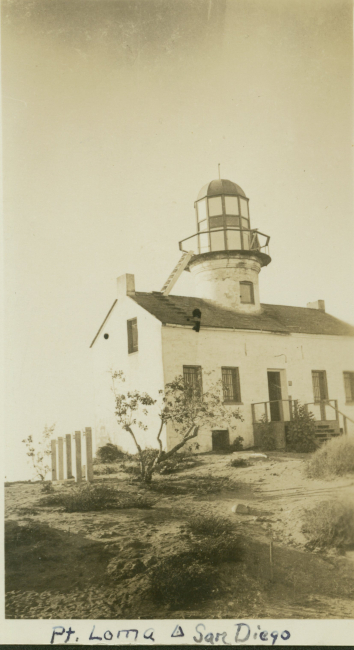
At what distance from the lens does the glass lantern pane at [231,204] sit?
17.7 ft

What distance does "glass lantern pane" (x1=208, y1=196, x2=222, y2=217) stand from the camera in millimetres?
5344

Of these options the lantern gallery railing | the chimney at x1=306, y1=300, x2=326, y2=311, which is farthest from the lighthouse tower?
the chimney at x1=306, y1=300, x2=326, y2=311

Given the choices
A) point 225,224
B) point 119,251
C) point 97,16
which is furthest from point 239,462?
point 97,16

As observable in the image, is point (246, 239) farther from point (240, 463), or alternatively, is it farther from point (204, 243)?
point (240, 463)

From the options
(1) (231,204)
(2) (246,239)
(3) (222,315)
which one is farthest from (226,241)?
(3) (222,315)

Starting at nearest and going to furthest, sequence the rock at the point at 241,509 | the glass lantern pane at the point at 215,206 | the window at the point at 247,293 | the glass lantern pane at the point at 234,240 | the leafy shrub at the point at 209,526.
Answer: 1. the leafy shrub at the point at 209,526
2. the rock at the point at 241,509
3. the glass lantern pane at the point at 215,206
4. the window at the point at 247,293
5. the glass lantern pane at the point at 234,240

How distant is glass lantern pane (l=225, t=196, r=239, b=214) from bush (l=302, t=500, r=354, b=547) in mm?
3183

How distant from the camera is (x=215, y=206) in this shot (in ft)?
18.0

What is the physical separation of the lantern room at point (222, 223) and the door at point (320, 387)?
4.65 ft

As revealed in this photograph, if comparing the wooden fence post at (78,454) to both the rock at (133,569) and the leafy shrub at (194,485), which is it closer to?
the leafy shrub at (194,485)

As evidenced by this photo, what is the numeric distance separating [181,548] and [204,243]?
3.24 metres

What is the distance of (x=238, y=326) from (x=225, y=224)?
153 centimetres
